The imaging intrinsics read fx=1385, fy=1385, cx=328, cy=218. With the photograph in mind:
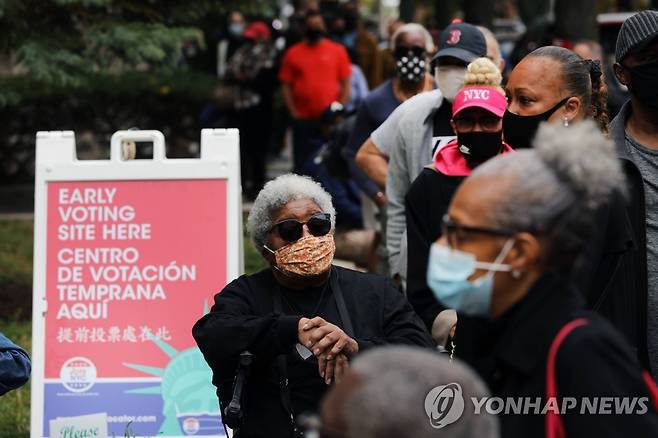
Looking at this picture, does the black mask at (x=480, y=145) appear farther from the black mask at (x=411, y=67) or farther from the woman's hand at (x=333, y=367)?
the black mask at (x=411, y=67)

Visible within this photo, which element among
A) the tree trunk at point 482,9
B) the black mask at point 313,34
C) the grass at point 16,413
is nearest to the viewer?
the grass at point 16,413

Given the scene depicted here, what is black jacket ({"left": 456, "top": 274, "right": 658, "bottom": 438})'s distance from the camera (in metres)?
2.86

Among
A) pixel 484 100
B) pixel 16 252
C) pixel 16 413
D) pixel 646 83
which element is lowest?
pixel 16 252

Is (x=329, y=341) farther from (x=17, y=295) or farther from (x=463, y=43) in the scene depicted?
(x=17, y=295)

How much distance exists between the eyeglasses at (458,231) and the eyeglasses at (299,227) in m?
2.12

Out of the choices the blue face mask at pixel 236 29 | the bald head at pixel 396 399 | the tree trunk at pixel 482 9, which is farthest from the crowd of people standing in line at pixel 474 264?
the tree trunk at pixel 482 9

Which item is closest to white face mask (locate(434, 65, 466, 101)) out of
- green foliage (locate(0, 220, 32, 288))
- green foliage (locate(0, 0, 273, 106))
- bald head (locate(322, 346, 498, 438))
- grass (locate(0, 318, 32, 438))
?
grass (locate(0, 318, 32, 438))

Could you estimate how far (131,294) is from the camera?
6.46m

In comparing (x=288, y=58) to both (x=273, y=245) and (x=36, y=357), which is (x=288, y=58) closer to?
(x=36, y=357)

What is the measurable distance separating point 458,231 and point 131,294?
3.67 metres

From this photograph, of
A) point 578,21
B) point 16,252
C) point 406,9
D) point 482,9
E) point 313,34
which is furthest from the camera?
point 406,9

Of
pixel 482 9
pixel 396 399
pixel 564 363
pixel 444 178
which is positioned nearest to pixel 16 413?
pixel 444 178

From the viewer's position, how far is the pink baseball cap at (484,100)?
16.9 feet

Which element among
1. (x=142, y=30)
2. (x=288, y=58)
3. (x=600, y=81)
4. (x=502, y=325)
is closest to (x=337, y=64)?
(x=288, y=58)
